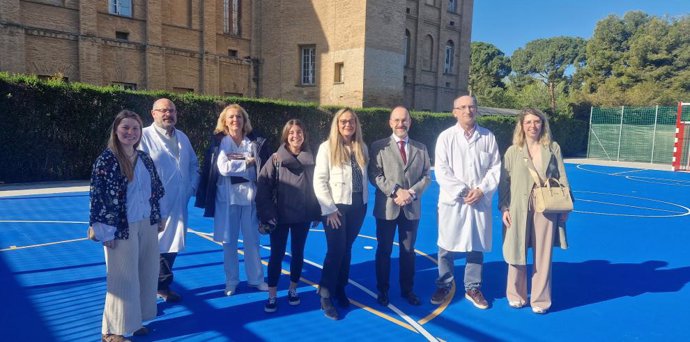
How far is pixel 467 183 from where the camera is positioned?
4.84 m

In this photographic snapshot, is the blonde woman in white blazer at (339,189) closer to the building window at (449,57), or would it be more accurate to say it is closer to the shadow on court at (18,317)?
the shadow on court at (18,317)

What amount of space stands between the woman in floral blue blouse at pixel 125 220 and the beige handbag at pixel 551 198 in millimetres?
3639

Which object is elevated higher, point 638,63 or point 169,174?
point 638,63

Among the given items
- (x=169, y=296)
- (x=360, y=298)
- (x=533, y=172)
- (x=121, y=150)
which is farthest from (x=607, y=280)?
(x=121, y=150)

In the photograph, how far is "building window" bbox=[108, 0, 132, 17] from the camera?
2239 centimetres

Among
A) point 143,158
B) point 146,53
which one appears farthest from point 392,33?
point 143,158

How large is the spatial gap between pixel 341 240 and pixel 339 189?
51cm

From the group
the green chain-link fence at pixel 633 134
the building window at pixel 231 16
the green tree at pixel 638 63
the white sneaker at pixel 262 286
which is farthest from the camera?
the green tree at pixel 638 63

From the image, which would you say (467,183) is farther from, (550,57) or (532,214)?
(550,57)

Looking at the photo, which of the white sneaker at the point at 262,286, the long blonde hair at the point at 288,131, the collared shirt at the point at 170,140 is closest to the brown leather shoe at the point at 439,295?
the white sneaker at the point at 262,286

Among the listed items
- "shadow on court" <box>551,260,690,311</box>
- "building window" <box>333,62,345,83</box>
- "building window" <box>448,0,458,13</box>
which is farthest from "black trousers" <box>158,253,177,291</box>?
"building window" <box>448,0,458,13</box>

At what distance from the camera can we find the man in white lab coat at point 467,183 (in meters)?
4.81

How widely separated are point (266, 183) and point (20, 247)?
4623 mm

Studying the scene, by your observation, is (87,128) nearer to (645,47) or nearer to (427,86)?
(427,86)
